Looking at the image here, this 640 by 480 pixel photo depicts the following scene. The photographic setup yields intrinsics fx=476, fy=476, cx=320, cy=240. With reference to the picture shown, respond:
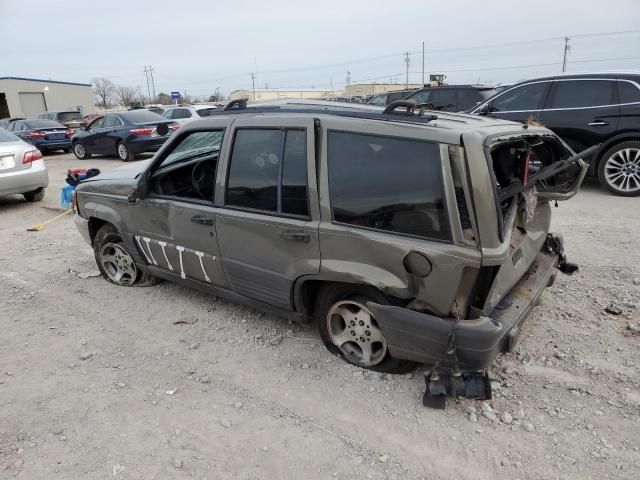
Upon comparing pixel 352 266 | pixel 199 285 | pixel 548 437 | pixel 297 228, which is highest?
pixel 297 228

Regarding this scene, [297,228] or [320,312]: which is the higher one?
[297,228]

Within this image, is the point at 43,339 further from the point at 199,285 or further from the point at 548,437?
the point at 548,437

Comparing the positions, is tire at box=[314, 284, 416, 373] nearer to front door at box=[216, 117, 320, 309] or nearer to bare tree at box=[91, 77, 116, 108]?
front door at box=[216, 117, 320, 309]

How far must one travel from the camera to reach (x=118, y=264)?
4.71m

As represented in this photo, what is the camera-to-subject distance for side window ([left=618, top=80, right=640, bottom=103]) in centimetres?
705

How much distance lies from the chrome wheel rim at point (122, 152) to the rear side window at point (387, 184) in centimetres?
1273

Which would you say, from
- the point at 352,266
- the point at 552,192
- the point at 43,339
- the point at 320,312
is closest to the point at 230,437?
the point at 320,312

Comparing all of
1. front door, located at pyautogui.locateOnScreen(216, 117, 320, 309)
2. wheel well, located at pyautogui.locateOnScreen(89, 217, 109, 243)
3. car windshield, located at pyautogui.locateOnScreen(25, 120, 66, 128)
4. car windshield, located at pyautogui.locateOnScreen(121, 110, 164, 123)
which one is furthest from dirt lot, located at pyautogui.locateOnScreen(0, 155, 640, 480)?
car windshield, located at pyautogui.locateOnScreen(25, 120, 66, 128)

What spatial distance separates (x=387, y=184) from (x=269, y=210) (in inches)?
35.3

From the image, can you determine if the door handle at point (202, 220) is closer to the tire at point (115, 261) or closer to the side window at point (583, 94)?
the tire at point (115, 261)

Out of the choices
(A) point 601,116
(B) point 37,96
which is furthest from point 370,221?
(B) point 37,96

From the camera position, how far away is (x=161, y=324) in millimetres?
3939

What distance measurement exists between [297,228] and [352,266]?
0.45 m

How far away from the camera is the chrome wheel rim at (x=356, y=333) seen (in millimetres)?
3051
